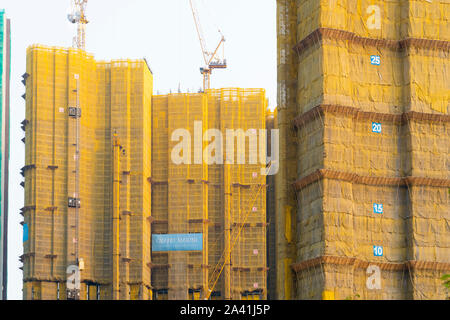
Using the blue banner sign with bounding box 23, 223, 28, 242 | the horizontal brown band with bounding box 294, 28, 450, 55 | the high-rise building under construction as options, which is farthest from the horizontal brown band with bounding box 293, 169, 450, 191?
the high-rise building under construction

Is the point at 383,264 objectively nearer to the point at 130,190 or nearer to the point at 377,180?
the point at 377,180

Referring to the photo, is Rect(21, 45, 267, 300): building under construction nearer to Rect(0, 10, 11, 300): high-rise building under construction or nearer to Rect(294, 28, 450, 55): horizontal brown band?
Rect(0, 10, 11, 300): high-rise building under construction

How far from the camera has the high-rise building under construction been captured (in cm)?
12719

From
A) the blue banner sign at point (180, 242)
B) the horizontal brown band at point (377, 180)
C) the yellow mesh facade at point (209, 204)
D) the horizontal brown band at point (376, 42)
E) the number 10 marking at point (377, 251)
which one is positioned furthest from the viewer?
the blue banner sign at point (180, 242)

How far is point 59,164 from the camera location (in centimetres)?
11856

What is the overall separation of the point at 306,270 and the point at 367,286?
389 centimetres

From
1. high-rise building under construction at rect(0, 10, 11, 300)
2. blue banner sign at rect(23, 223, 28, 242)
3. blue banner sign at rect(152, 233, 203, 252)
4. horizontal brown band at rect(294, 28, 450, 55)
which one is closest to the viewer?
horizontal brown band at rect(294, 28, 450, 55)

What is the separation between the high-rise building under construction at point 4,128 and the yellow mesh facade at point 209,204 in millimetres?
16260

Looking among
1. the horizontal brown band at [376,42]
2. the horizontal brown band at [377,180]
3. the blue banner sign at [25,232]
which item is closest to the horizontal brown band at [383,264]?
the horizontal brown band at [377,180]

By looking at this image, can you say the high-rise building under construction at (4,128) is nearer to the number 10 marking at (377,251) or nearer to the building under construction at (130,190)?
the building under construction at (130,190)

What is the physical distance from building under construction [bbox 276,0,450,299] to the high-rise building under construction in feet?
185

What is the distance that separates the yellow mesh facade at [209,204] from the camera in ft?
403

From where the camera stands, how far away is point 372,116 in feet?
250
